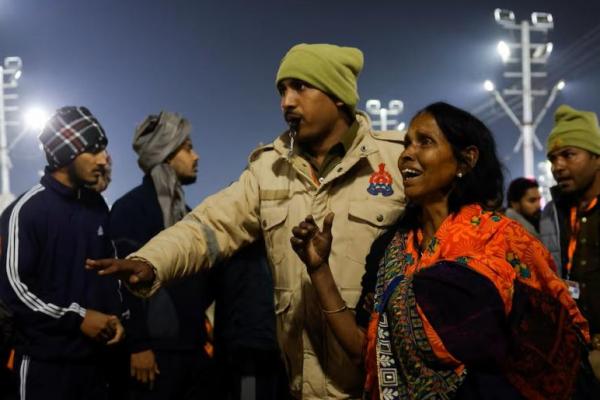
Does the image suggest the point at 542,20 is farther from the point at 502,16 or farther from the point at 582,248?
the point at 582,248

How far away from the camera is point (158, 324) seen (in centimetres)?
324

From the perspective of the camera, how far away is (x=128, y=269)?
1953 mm

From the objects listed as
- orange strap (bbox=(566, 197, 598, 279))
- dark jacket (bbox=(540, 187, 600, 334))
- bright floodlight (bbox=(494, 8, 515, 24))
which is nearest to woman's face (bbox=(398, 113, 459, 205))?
dark jacket (bbox=(540, 187, 600, 334))

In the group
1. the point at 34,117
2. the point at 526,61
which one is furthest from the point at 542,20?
the point at 34,117

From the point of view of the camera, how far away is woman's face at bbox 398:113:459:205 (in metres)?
1.92

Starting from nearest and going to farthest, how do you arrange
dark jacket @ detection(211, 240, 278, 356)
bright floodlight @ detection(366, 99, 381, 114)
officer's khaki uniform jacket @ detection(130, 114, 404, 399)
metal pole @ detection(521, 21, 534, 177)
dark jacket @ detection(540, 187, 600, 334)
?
officer's khaki uniform jacket @ detection(130, 114, 404, 399)
dark jacket @ detection(211, 240, 278, 356)
dark jacket @ detection(540, 187, 600, 334)
metal pole @ detection(521, 21, 534, 177)
bright floodlight @ detection(366, 99, 381, 114)

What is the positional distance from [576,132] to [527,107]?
16607 mm

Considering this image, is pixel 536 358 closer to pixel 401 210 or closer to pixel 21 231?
pixel 401 210

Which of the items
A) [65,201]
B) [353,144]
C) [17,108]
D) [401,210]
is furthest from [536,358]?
[17,108]

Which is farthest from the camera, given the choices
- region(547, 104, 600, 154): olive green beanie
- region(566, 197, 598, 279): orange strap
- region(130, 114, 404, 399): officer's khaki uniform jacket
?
region(547, 104, 600, 154): olive green beanie

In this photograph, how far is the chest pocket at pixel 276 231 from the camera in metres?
2.33

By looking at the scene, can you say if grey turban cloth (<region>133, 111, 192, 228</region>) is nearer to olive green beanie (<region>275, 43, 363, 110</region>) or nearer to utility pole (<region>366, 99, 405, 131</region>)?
olive green beanie (<region>275, 43, 363, 110</region>)

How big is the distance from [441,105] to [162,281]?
1.08 m

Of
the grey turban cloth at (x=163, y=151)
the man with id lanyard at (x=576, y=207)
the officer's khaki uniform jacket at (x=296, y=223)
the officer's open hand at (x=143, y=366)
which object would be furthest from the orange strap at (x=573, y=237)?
the officer's open hand at (x=143, y=366)
